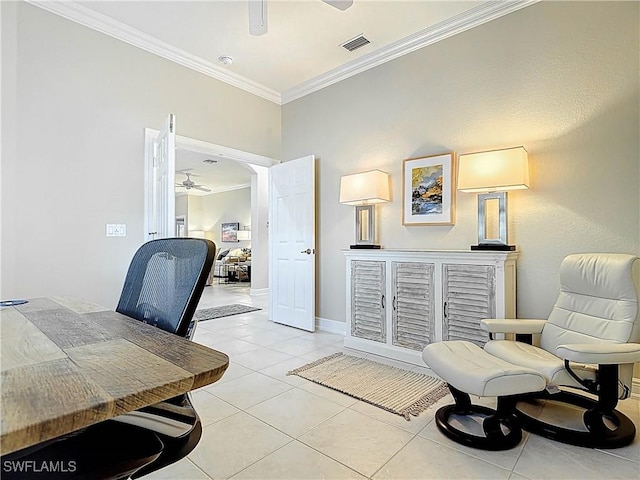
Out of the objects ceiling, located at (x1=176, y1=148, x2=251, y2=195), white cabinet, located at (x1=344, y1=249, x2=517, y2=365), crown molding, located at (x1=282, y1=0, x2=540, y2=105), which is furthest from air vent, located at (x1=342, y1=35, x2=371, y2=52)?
ceiling, located at (x1=176, y1=148, x2=251, y2=195)

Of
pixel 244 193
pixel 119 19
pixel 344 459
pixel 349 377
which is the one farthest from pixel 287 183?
pixel 244 193

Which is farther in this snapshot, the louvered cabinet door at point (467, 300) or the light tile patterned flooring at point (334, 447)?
the louvered cabinet door at point (467, 300)

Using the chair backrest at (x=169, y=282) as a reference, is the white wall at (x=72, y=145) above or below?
above

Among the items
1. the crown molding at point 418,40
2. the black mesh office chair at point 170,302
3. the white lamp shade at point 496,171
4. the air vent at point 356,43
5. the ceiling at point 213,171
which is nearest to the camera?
the black mesh office chair at point 170,302

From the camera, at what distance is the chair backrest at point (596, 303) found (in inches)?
75.7

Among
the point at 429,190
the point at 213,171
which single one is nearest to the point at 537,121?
the point at 429,190

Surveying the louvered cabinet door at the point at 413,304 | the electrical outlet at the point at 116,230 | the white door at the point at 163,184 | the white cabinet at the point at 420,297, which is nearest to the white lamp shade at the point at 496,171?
the white cabinet at the point at 420,297

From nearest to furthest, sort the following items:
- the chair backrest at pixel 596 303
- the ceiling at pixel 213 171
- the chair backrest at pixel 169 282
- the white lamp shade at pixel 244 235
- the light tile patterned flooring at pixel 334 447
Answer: the chair backrest at pixel 169 282 < the light tile patterned flooring at pixel 334 447 < the chair backrest at pixel 596 303 < the ceiling at pixel 213 171 < the white lamp shade at pixel 244 235

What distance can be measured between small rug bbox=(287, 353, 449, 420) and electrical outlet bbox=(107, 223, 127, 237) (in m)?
2.01

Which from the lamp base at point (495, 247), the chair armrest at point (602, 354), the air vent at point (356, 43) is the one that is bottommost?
the chair armrest at point (602, 354)

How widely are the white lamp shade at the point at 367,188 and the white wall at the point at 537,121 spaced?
146 mm

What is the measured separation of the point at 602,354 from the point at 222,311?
4.67m

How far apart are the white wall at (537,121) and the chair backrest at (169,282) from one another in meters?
2.56

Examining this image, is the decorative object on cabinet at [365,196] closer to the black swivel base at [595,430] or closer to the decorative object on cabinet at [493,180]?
the decorative object on cabinet at [493,180]
